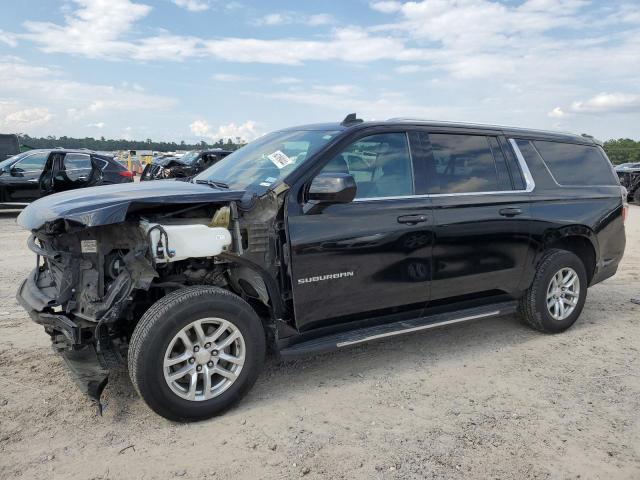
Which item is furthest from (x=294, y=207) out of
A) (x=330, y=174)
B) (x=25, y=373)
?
(x=25, y=373)

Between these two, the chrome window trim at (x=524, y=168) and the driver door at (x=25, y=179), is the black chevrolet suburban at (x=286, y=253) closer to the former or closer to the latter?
the chrome window trim at (x=524, y=168)

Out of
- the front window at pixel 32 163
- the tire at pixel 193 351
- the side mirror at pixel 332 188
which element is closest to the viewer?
the tire at pixel 193 351

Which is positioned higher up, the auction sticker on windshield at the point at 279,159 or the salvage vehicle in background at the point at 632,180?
the auction sticker on windshield at the point at 279,159

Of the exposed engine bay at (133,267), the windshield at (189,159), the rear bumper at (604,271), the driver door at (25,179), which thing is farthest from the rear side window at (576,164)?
the windshield at (189,159)

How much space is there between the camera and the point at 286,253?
135 inches

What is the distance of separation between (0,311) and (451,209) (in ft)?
14.5

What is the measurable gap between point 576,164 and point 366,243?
274 centimetres

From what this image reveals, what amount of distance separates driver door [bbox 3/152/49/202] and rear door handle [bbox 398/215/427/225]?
10.6 m

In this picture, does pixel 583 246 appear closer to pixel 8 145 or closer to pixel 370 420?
pixel 370 420

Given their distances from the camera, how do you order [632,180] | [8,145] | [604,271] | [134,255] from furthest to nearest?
[632,180], [8,145], [604,271], [134,255]

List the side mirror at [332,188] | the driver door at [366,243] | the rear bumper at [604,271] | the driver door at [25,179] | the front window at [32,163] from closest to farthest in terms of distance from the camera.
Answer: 1. the side mirror at [332,188]
2. the driver door at [366,243]
3. the rear bumper at [604,271]
4. the driver door at [25,179]
5. the front window at [32,163]

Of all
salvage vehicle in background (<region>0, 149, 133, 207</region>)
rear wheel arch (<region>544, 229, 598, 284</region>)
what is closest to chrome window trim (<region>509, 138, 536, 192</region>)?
rear wheel arch (<region>544, 229, 598, 284</region>)

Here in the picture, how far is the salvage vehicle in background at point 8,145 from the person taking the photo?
1572cm

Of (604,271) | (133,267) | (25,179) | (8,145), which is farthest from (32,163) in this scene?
(604,271)
